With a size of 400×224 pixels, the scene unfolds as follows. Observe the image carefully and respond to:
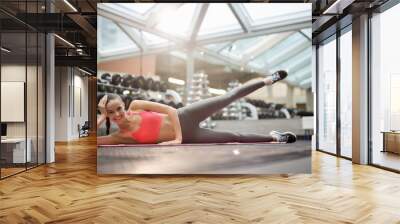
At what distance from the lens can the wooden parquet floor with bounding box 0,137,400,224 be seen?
356cm

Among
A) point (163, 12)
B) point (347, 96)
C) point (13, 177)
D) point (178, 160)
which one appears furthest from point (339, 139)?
point (13, 177)

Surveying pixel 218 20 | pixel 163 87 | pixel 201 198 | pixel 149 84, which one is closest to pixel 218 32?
pixel 218 20

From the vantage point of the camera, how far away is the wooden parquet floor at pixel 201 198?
3557 millimetres

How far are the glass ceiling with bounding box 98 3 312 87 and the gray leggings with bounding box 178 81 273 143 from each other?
650 millimetres

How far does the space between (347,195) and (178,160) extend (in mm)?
2420

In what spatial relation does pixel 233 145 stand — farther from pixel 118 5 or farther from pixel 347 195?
pixel 118 5

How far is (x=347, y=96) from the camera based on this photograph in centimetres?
803

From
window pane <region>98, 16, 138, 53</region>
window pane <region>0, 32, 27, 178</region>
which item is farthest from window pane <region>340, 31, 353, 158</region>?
window pane <region>0, 32, 27, 178</region>

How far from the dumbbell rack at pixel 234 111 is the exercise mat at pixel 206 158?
0.41 meters

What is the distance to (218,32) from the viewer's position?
18.4ft

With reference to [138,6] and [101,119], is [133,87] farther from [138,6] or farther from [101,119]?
[138,6]

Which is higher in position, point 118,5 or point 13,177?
point 118,5

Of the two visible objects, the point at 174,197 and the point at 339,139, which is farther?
the point at 339,139

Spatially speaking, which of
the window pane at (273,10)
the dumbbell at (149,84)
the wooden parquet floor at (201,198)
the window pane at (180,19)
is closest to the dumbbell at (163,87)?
the dumbbell at (149,84)
